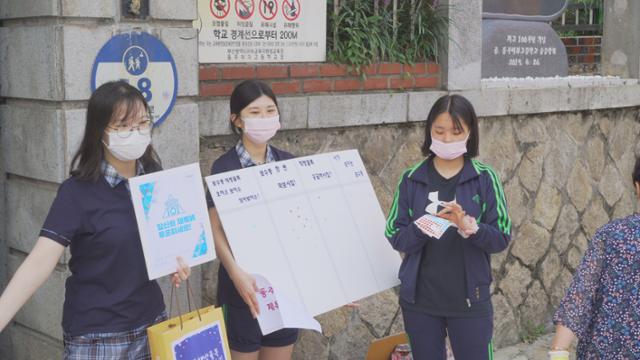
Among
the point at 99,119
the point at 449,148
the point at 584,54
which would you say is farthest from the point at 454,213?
the point at 584,54

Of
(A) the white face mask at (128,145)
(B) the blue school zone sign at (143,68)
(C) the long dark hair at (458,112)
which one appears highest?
(B) the blue school zone sign at (143,68)

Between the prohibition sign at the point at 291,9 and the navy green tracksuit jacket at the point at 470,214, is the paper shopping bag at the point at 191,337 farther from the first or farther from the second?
the prohibition sign at the point at 291,9

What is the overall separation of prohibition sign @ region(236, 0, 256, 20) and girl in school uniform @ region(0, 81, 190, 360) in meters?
1.90

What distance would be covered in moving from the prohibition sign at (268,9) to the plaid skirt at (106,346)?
7.87 ft

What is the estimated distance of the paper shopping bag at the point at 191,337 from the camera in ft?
10.3

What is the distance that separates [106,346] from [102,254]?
1.11 feet

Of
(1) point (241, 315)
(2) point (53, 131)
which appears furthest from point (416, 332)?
(2) point (53, 131)

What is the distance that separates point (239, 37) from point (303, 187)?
139 centimetres

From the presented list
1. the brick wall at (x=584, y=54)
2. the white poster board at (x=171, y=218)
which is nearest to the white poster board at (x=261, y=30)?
the white poster board at (x=171, y=218)

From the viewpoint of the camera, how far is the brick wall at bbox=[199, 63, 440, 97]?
16.1 feet

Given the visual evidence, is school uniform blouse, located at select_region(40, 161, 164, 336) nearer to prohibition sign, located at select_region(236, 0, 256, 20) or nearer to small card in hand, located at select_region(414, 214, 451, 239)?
small card in hand, located at select_region(414, 214, 451, 239)

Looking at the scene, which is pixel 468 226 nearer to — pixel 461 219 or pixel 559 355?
pixel 461 219

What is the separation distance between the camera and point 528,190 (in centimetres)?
671

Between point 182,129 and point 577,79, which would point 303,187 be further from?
point 577,79
